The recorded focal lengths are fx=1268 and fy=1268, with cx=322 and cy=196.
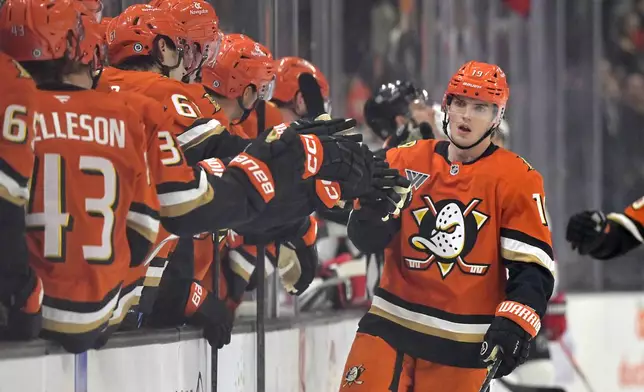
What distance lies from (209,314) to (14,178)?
970 millimetres

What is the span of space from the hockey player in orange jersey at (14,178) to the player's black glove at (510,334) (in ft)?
3.76

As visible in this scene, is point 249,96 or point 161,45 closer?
point 161,45

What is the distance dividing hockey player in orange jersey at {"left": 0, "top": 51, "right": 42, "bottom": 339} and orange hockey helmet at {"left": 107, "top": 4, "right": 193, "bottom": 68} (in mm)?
721

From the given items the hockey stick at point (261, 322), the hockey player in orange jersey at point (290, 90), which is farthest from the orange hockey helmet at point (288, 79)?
the hockey stick at point (261, 322)

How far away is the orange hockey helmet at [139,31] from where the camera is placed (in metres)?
2.85

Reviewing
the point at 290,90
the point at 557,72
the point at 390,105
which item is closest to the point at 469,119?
the point at 290,90

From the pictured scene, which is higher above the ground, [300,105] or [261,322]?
[300,105]

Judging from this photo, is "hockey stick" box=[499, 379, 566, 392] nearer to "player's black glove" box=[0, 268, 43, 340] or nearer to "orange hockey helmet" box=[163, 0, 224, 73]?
"orange hockey helmet" box=[163, 0, 224, 73]

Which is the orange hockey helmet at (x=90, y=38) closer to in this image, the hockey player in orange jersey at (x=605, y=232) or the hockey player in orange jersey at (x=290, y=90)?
the hockey player in orange jersey at (x=290, y=90)

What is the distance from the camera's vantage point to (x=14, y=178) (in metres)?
2.10

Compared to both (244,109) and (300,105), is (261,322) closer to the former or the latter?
(244,109)

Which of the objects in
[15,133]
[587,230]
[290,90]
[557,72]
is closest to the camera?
[15,133]

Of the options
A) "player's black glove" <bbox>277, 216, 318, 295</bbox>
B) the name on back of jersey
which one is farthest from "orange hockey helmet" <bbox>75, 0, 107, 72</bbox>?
"player's black glove" <bbox>277, 216, 318, 295</bbox>

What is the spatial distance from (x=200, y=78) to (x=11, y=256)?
4.30 feet
